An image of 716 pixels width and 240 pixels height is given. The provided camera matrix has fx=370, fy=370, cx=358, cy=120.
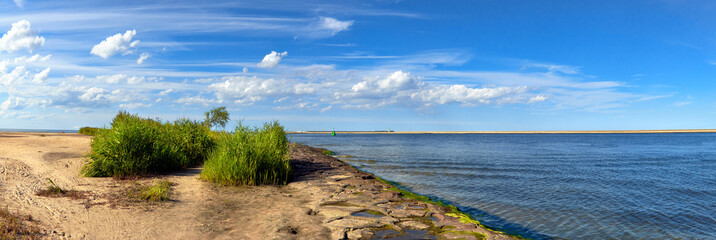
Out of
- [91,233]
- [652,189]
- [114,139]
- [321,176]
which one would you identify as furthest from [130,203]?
[652,189]

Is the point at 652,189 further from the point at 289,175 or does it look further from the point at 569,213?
the point at 289,175

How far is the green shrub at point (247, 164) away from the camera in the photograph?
13.7 m

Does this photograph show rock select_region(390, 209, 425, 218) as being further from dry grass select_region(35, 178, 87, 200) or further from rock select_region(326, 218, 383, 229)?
dry grass select_region(35, 178, 87, 200)

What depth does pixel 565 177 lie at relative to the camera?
20844 millimetres

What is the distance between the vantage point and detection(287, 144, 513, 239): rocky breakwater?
327 inches

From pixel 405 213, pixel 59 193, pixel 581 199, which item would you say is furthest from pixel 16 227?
pixel 581 199

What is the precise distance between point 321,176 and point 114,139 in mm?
8363

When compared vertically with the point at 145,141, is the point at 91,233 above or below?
below

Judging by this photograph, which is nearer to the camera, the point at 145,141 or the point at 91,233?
the point at 91,233

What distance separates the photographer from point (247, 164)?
14.0 meters

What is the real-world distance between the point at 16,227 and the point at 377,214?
7624 mm

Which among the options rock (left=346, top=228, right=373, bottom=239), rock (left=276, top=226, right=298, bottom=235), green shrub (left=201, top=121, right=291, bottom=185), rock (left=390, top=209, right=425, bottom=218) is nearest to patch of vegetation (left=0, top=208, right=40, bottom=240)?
rock (left=276, top=226, right=298, bottom=235)

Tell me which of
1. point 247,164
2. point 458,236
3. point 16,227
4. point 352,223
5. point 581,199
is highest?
point 247,164

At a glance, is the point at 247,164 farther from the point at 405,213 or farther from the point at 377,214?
the point at 405,213
